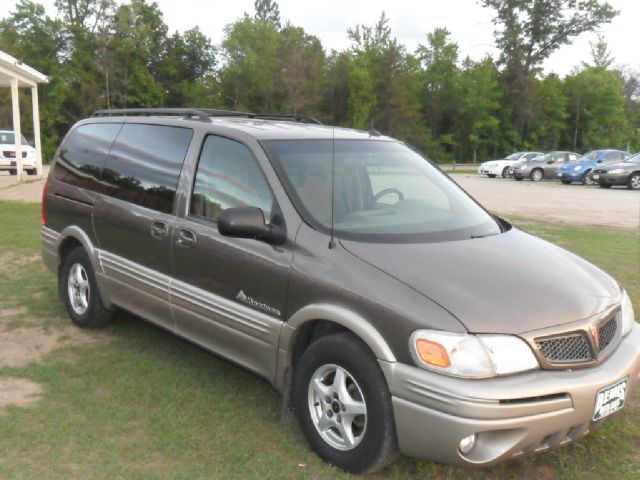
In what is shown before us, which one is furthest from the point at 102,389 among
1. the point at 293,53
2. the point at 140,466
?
the point at 293,53

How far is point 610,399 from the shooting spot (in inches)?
121

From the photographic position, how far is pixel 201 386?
14.0 ft

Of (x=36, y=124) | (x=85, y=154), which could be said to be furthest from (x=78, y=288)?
(x=36, y=124)

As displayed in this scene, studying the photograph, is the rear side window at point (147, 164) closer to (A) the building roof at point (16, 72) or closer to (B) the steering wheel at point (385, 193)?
(B) the steering wheel at point (385, 193)

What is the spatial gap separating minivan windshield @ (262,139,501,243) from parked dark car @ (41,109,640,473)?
14 millimetres

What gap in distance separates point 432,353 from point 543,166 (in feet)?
99.8

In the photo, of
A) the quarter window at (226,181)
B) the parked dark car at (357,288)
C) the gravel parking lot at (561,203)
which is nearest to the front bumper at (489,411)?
the parked dark car at (357,288)

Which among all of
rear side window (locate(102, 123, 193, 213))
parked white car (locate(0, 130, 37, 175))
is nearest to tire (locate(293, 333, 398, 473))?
rear side window (locate(102, 123, 193, 213))

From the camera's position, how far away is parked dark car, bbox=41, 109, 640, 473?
2854 mm

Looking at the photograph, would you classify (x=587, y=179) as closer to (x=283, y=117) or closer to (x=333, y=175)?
(x=283, y=117)

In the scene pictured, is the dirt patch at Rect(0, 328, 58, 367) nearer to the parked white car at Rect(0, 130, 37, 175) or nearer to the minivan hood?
the minivan hood

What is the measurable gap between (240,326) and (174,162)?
130 centimetres

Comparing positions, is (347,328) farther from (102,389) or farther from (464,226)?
(102,389)

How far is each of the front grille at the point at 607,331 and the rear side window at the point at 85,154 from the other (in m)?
3.74
